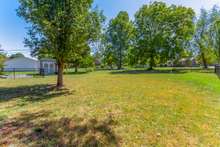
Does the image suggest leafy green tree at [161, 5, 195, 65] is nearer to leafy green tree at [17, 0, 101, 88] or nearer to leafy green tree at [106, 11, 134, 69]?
leafy green tree at [106, 11, 134, 69]

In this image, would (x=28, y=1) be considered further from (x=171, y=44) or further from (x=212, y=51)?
(x=212, y=51)

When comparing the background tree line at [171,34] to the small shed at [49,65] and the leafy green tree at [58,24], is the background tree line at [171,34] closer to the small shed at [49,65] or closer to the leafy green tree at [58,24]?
the small shed at [49,65]

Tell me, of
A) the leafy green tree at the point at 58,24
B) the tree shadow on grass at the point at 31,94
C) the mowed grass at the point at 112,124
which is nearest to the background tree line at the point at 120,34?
the leafy green tree at the point at 58,24

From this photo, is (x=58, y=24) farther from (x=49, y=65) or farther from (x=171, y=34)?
(x=171, y=34)

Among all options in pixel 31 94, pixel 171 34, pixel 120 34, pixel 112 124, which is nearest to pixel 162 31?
pixel 171 34

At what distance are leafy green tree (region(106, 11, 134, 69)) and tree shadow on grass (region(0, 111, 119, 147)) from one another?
136 feet

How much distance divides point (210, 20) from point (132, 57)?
54.2 feet

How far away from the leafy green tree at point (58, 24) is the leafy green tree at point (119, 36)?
1356 inches

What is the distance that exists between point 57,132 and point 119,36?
43.6 metres

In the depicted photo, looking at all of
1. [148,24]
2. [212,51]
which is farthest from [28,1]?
[212,51]

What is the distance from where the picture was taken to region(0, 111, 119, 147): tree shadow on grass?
4.35m

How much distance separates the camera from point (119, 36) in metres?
47.2

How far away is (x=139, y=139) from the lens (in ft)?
14.9

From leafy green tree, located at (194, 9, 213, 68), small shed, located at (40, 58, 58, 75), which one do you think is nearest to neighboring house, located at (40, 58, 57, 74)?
small shed, located at (40, 58, 58, 75)
